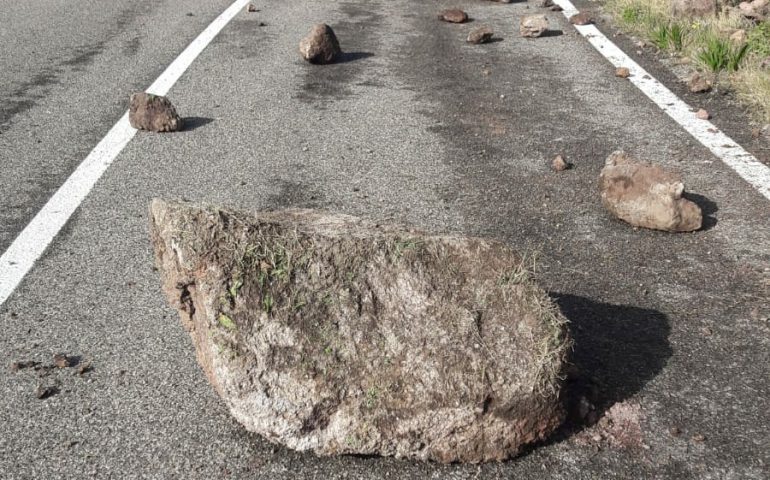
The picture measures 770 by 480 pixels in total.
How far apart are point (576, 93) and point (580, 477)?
4.54 metres

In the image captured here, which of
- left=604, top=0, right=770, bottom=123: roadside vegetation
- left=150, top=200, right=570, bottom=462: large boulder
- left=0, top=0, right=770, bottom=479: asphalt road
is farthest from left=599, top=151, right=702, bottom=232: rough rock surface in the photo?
left=604, top=0, right=770, bottom=123: roadside vegetation

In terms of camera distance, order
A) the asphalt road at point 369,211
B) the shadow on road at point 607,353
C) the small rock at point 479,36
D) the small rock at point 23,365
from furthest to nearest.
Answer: the small rock at point 479,36 < the small rock at point 23,365 < the shadow on road at point 607,353 < the asphalt road at point 369,211

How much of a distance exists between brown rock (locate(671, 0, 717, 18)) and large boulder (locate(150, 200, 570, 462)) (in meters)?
6.07

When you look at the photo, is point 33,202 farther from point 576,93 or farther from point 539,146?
point 576,93

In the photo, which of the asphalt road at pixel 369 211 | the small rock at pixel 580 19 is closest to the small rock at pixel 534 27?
the asphalt road at pixel 369 211

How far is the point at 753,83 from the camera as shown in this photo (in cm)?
624

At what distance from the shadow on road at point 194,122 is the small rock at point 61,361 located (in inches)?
117

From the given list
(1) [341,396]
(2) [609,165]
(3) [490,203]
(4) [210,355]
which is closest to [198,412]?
(4) [210,355]

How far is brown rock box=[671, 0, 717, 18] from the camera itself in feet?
26.6

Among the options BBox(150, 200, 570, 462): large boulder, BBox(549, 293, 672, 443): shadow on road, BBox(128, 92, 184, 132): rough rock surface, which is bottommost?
BBox(128, 92, 184, 132): rough rock surface

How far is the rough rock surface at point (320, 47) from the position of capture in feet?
25.1

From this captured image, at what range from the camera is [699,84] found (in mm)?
6527

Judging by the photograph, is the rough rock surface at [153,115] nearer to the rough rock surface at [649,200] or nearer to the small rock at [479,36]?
the rough rock surface at [649,200]

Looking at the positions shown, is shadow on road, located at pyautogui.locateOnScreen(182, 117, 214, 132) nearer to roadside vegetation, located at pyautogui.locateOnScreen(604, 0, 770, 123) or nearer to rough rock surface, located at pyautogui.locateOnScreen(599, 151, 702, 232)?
rough rock surface, located at pyautogui.locateOnScreen(599, 151, 702, 232)
